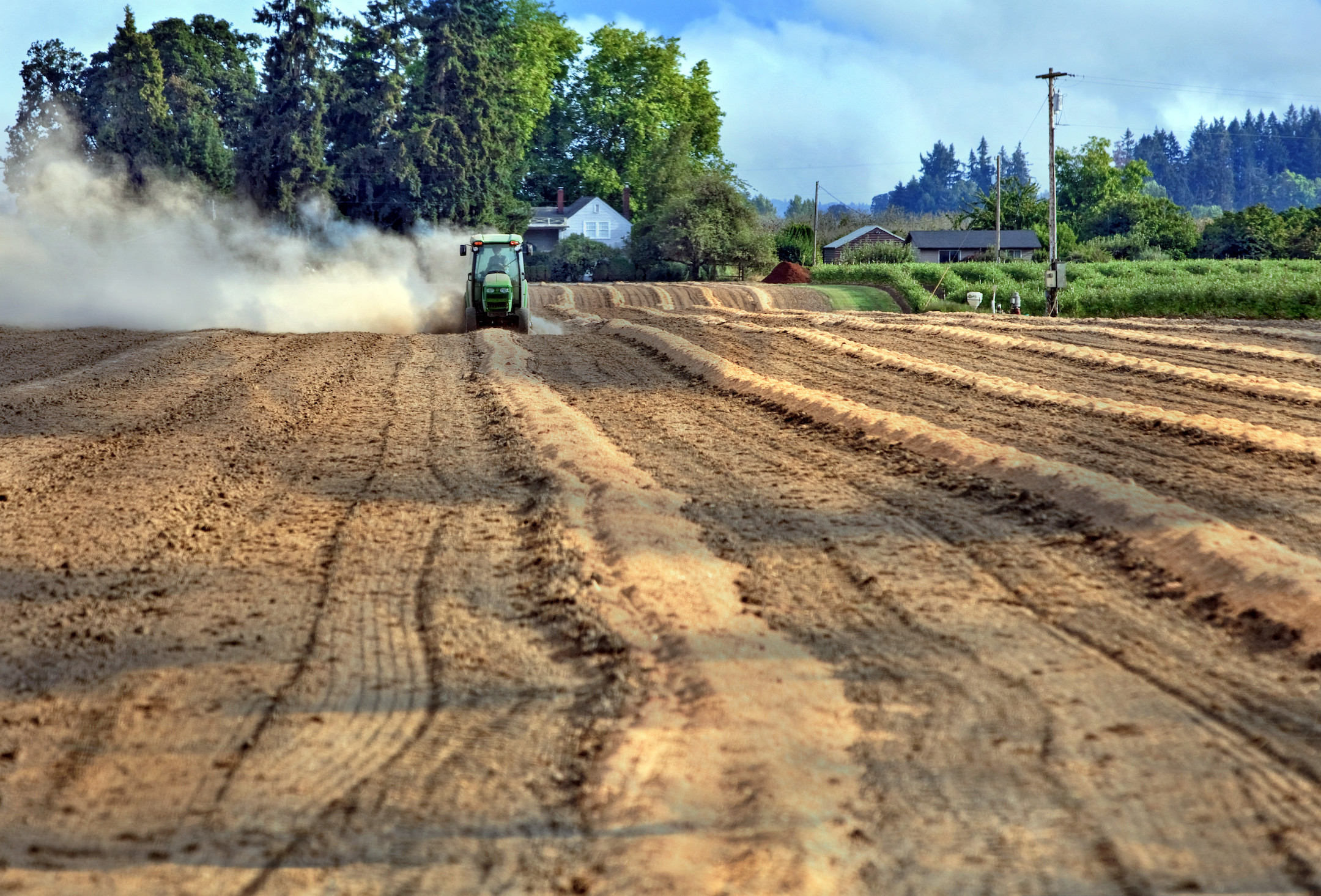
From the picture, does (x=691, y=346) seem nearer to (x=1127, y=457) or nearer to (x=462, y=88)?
(x=1127, y=457)

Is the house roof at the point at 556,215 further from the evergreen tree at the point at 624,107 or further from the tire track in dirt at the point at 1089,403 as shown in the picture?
the tire track in dirt at the point at 1089,403

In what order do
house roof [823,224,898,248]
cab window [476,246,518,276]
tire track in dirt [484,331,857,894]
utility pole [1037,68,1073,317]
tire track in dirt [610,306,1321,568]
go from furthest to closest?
1. house roof [823,224,898,248]
2. utility pole [1037,68,1073,317]
3. cab window [476,246,518,276]
4. tire track in dirt [610,306,1321,568]
5. tire track in dirt [484,331,857,894]

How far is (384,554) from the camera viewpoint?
24.9ft

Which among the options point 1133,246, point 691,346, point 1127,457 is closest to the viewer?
point 1127,457

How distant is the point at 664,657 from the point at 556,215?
279 feet

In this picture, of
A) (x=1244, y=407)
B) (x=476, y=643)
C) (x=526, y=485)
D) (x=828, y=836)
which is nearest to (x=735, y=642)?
(x=476, y=643)

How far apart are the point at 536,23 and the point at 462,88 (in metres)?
28.5

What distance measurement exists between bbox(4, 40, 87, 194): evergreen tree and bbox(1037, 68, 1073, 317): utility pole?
5144 cm

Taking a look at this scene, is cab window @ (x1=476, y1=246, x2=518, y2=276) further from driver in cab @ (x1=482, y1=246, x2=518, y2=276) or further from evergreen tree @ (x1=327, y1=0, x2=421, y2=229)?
evergreen tree @ (x1=327, y1=0, x2=421, y2=229)

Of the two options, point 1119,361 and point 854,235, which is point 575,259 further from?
point 1119,361

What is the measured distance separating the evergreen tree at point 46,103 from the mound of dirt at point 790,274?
1559 inches

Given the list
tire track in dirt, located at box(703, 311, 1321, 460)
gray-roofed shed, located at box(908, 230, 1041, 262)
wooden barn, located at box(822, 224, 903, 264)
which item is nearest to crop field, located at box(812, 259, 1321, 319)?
tire track in dirt, located at box(703, 311, 1321, 460)

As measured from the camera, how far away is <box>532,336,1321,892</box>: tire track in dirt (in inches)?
153

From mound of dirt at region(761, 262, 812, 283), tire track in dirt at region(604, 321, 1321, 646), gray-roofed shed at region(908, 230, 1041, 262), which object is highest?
gray-roofed shed at region(908, 230, 1041, 262)
